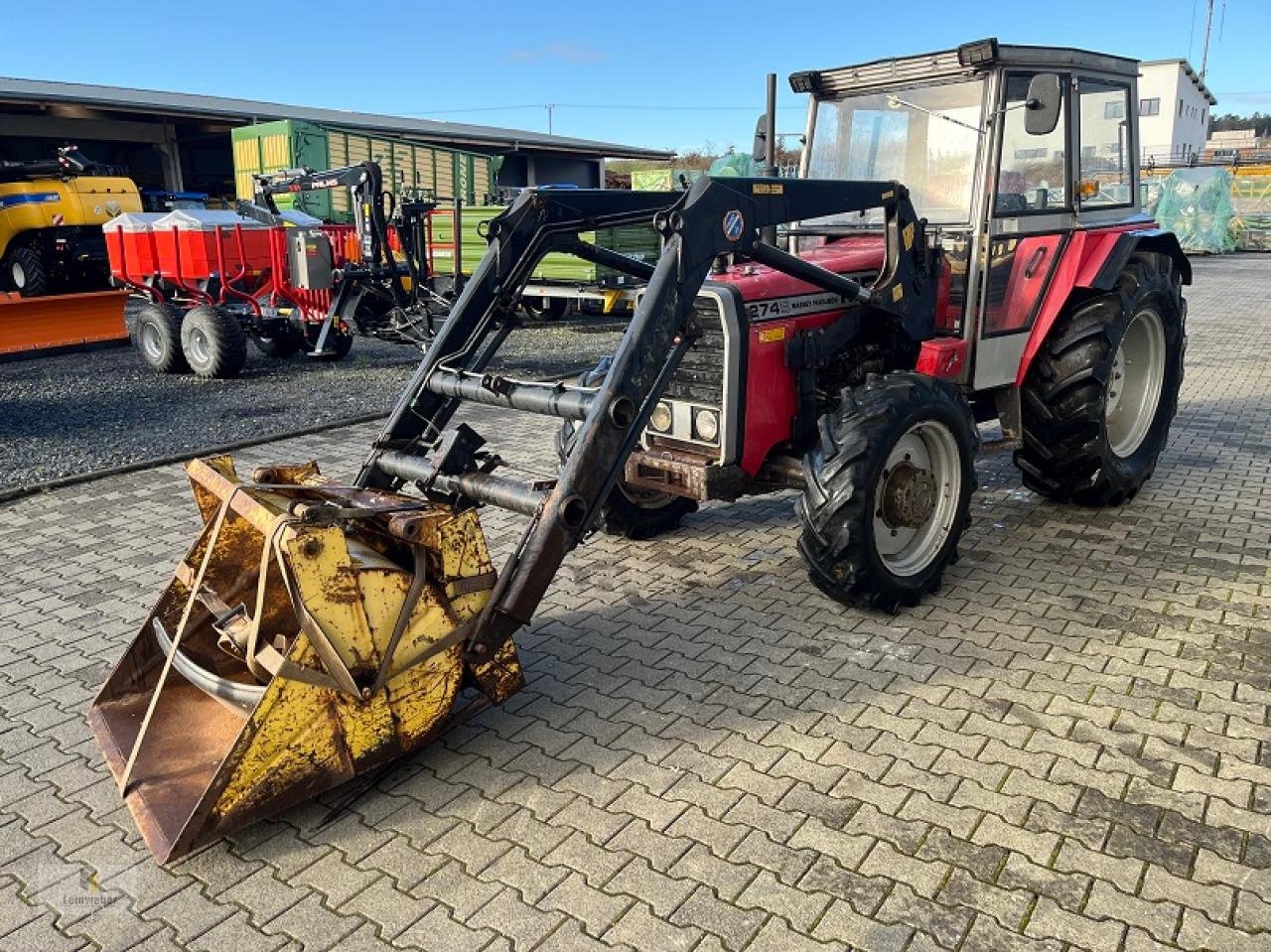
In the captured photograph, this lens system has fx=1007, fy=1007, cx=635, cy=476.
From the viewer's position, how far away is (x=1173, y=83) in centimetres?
5088

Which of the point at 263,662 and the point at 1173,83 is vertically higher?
the point at 1173,83

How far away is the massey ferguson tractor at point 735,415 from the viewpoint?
299 centimetres

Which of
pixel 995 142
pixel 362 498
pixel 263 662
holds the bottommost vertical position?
pixel 263 662

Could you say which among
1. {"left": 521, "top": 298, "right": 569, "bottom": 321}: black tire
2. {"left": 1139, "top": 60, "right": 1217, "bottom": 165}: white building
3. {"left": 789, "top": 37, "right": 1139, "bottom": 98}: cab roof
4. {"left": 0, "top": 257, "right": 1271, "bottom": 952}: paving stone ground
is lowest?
{"left": 0, "top": 257, "right": 1271, "bottom": 952}: paving stone ground

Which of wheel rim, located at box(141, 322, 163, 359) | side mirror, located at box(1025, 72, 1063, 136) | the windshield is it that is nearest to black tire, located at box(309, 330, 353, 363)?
wheel rim, located at box(141, 322, 163, 359)

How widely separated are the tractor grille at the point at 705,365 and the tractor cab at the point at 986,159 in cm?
123

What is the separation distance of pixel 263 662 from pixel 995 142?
3980mm

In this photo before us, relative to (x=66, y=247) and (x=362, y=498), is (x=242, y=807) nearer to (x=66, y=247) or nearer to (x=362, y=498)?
(x=362, y=498)

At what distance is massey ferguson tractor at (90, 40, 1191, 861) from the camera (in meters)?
2.99

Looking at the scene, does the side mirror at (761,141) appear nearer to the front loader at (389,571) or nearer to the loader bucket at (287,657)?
the front loader at (389,571)

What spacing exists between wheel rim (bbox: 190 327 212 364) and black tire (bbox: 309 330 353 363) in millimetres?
1112

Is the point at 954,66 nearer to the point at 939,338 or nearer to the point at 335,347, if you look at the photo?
the point at 939,338

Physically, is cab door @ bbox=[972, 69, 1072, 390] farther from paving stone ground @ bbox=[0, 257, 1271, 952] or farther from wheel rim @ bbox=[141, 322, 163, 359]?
wheel rim @ bbox=[141, 322, 163, 359]

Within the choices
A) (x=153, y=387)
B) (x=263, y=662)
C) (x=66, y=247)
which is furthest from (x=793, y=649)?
(x=66, y=247)
